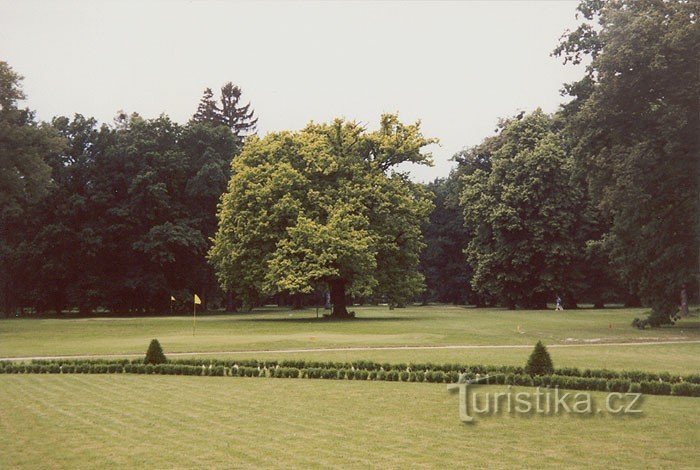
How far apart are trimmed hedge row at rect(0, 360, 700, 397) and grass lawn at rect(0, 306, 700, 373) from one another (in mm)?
4158

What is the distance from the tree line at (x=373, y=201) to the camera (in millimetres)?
40812

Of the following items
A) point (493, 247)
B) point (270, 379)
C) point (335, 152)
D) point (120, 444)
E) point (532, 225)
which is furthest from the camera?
point (493, 247)

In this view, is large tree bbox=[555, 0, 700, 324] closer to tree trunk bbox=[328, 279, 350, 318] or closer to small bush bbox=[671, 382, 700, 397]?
small bush bbox=[671, 382, 700, 397]

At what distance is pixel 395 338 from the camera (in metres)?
39.9

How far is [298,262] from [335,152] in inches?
434

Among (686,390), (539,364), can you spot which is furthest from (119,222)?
(686,390)

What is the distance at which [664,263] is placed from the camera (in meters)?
41.2

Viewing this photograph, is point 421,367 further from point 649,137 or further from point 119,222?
point 119,222

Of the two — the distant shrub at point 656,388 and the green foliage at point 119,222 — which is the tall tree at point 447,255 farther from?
the distant shrub at point 656,388

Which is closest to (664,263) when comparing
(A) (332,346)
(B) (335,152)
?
(A) (332,346)

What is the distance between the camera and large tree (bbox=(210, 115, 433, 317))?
182 ft

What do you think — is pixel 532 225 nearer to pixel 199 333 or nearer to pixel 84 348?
pixel 199 333

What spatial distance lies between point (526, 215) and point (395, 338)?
35.1 metres

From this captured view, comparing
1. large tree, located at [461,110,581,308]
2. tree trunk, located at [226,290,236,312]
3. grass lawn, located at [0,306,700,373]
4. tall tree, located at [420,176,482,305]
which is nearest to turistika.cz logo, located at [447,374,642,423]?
grass lawn, located at [0,306,700,373]
